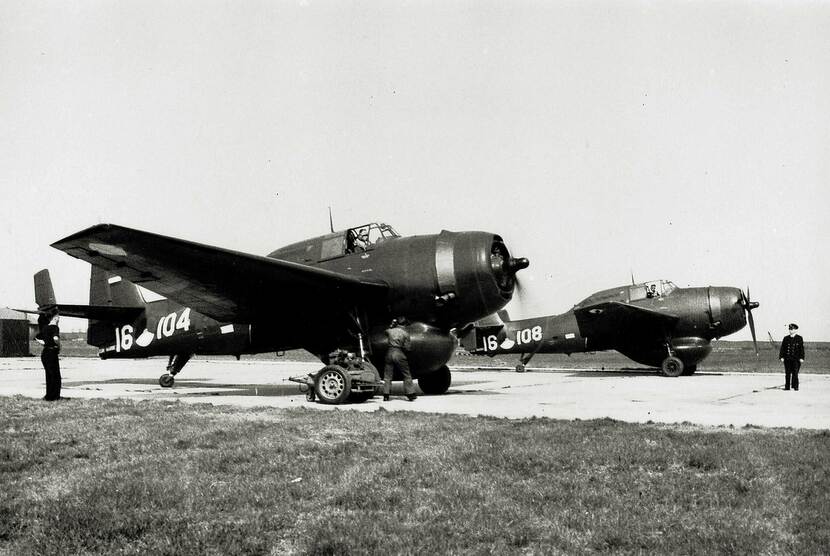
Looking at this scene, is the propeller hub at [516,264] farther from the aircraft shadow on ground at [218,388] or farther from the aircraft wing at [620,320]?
the aircraft wing at [620,320]

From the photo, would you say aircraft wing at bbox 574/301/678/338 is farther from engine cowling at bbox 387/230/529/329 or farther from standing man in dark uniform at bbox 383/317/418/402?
standing man in dark uniform at bbox 383/317/418/402

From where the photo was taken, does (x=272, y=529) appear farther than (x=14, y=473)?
No

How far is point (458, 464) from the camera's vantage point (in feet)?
18.7

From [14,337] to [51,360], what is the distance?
40.6 metres

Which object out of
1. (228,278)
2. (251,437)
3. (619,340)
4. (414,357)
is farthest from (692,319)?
(251,437)

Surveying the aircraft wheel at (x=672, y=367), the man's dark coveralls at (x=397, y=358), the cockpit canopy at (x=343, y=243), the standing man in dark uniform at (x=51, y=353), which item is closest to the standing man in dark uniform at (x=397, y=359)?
the man's dark coveralls at (x=397, y=358)

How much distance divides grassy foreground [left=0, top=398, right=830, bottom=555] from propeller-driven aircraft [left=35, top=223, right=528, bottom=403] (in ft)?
12.3

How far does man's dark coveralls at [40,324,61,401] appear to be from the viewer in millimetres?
11568

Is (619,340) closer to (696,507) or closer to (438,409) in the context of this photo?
(438,409)

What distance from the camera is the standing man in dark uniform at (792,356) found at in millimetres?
14016

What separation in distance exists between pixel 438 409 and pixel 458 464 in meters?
4.70

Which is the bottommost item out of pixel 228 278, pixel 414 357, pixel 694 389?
pixel 694 389

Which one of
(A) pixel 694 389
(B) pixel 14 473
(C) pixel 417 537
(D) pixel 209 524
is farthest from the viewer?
(A) pixel 694 389

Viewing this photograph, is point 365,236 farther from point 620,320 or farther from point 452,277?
point 620,320
